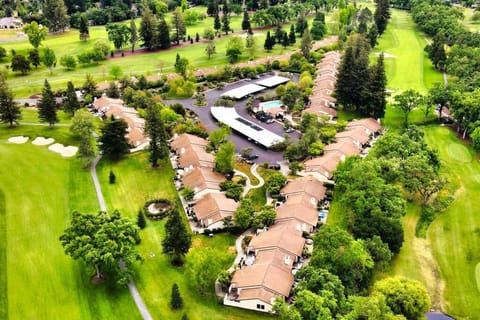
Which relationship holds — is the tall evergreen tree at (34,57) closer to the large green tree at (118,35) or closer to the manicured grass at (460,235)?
the large green tree at (118,35)

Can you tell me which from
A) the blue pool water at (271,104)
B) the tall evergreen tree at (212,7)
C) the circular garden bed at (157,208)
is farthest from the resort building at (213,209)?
the tall evergreen tree at (212,7)

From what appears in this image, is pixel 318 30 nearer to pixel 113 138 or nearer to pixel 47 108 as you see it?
pixel 113 138

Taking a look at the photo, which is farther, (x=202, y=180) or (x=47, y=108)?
(x=47, y=108)

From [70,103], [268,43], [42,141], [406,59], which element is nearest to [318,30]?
[268,43]

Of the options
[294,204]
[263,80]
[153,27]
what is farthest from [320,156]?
[153,27]

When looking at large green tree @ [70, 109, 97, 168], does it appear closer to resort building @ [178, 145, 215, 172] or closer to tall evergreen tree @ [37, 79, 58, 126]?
tall evergreen tree @ [37, 79, 58, 126]
